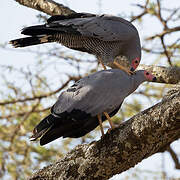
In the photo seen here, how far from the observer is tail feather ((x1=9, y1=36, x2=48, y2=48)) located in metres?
4.76

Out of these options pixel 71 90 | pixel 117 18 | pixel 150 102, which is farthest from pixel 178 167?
pixel 71 90

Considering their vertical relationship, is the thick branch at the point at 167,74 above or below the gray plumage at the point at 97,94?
below

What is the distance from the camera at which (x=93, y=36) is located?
16.7ft

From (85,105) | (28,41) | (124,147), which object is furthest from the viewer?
(28,41)

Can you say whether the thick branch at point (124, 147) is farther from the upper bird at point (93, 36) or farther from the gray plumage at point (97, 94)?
the upper bird at point (93, 36)

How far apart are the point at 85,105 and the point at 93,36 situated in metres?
1.77

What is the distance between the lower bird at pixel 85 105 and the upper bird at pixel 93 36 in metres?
0.98

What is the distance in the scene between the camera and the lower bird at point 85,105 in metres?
3.48

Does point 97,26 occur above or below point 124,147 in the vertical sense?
above

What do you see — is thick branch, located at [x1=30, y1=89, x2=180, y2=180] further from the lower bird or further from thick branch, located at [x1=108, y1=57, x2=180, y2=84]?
thick branch, located at [x1=108, y1=57, x2=180, y2=84]

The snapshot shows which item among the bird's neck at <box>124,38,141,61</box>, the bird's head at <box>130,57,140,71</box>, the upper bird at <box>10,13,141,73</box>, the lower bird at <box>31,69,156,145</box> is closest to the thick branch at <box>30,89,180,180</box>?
the lower bird at <box>31,69,156,145</box>

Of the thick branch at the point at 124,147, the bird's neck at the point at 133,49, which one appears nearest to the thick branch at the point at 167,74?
the bird's neck at the point at 133,49

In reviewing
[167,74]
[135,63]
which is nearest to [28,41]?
[135,63]

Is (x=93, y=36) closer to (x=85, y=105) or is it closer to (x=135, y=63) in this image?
(x=135, y=63)
